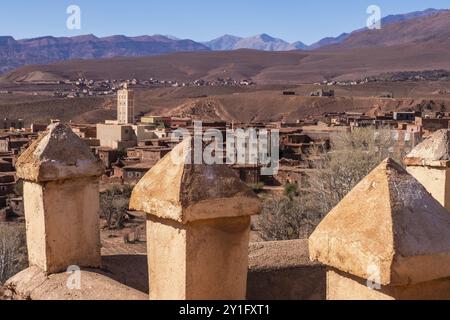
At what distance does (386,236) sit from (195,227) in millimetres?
1211

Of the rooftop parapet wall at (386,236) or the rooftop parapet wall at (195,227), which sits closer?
the rooftop parapet wall at (386,236)

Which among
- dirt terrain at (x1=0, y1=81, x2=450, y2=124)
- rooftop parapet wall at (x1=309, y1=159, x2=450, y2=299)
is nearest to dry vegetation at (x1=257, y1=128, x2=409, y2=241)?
rooftop parapet wall at (x1=309, y1=159, x2=450, y2=299)

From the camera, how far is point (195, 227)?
3834 millimetres

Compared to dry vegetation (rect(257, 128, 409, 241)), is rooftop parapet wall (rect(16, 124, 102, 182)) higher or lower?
higher

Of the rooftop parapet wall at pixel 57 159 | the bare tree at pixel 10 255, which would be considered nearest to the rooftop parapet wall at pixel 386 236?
the rooftop parapet wall at pixel 57 159

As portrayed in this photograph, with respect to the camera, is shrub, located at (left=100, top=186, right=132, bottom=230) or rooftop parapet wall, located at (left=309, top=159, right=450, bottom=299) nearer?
rooftop parapet wall, located at (left=309, top=159, right=450, bottom=299)

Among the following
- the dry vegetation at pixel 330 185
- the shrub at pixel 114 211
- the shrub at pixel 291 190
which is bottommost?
the shrub at pixel 114 211

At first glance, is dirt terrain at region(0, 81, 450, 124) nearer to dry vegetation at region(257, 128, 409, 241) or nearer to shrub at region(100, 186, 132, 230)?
shrub at region(100, 186, 132, 230)

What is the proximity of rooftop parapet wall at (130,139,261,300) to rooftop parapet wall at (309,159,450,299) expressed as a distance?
2.36ft

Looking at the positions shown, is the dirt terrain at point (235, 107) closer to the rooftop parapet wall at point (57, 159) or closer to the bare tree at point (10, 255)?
the bare tree at point (10, 255)

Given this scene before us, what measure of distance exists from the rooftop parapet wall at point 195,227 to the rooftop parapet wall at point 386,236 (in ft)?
2.36

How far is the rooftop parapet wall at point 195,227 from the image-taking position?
3818 mm

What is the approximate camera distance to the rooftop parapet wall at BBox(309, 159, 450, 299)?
9.80 feet

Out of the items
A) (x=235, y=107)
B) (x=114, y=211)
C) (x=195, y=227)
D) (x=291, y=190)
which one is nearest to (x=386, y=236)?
(x=195, y=227)
